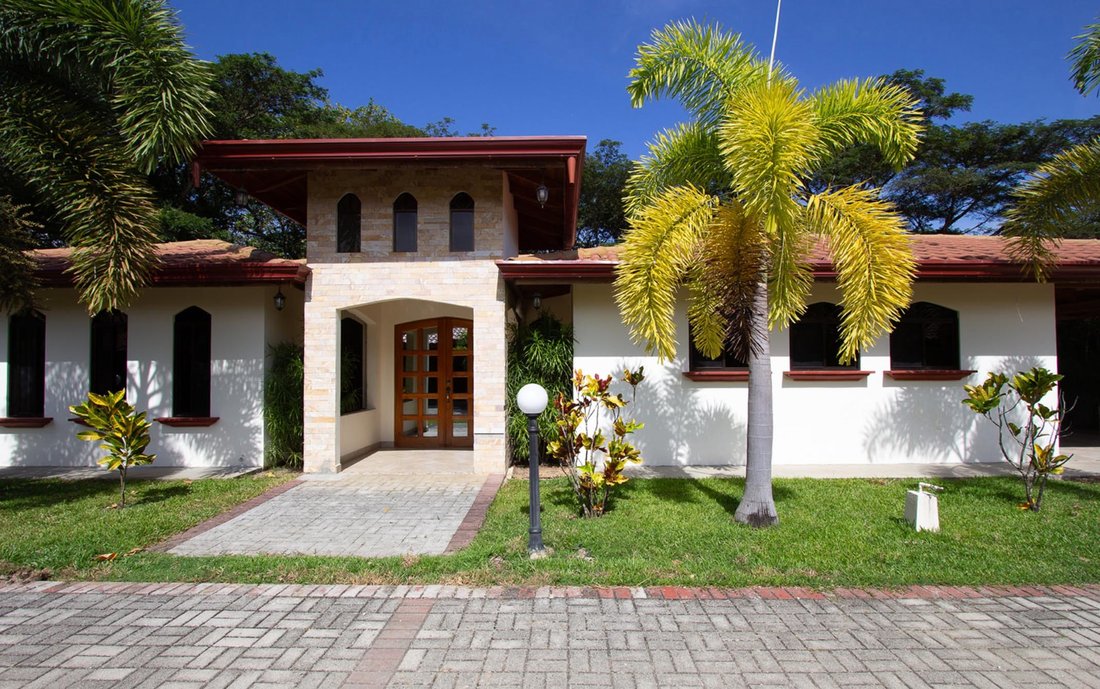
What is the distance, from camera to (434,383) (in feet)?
35.9

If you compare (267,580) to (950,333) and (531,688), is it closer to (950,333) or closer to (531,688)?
(531,688)

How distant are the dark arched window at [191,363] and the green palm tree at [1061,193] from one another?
12.0 metres

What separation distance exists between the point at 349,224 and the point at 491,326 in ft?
9.01

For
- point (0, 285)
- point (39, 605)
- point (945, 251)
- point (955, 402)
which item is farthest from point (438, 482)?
point (945, 251)

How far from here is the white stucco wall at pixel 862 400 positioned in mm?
8750

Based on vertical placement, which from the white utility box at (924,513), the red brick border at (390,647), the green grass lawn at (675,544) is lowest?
the red brick border at (390,647)

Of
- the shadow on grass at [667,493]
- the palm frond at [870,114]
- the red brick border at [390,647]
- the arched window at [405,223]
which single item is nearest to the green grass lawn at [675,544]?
the shadow on grass at [667,493]

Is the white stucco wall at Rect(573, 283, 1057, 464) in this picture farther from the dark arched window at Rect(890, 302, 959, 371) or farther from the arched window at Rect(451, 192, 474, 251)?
the arched window at Rect(451, 192, 474, 251)

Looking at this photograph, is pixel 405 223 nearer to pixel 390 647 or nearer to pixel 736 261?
pixel 736 261

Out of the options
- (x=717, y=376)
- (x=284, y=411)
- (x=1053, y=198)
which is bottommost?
(x=284, y=411)

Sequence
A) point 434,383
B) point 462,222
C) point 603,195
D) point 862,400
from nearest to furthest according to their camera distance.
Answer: point 462,222
point 862,400
point 434,383
point 603,195

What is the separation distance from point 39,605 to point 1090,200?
38.2 feet

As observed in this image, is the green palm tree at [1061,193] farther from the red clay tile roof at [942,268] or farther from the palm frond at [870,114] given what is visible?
the palm frond at [870,114]

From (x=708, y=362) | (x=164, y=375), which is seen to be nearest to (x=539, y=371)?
(x=708, y=362)
